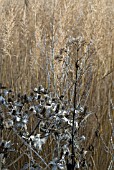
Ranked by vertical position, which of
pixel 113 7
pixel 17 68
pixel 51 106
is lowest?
pixel 51 106

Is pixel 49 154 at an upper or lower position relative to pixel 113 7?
lower

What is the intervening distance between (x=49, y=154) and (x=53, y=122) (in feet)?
2.04

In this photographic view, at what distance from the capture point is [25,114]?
1.47 meters

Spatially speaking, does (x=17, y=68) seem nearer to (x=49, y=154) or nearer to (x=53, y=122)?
(x=49, y=154)

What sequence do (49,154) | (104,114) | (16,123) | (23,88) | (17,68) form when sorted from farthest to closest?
1. (17,68)
2. (23,88)
3. (104,114)
4. (49,154)
5. (16,123)

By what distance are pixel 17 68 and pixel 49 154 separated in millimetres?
924

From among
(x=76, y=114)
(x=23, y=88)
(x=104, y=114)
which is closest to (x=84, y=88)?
(x=104, y=114)

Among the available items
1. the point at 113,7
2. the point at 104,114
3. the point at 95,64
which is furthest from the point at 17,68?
the point at 113,7

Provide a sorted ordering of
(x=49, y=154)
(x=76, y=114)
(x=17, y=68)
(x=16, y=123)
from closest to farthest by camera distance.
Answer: (x=16, y=123) < (x=76, y=114) < (x=49, y=154) < (x=17, y=68)

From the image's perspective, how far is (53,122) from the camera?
4.87ft

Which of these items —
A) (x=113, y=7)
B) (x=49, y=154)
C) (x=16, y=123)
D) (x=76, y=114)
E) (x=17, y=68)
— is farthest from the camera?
(x=113, y=7)

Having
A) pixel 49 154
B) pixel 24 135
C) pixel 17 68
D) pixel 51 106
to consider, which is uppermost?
pixel 17 68

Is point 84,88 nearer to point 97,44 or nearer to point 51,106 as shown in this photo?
point 97,44

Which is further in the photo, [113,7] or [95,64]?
[113,7]
